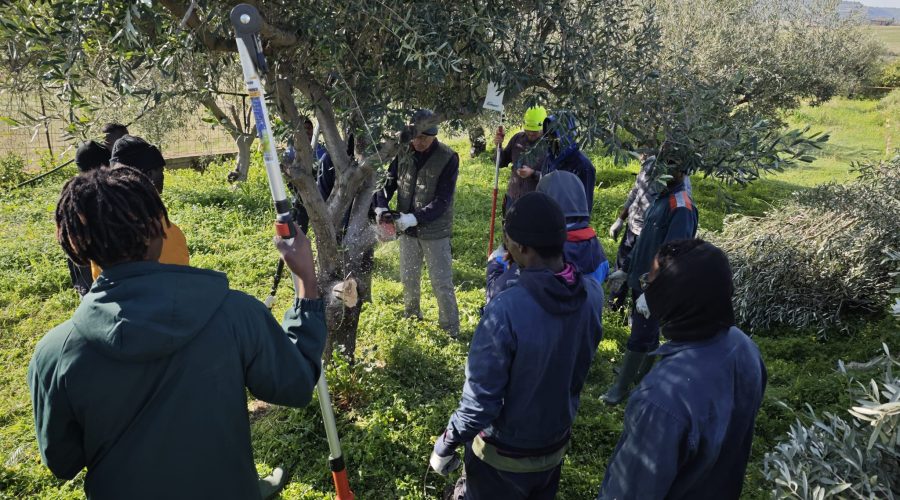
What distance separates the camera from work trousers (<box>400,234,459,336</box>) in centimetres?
569

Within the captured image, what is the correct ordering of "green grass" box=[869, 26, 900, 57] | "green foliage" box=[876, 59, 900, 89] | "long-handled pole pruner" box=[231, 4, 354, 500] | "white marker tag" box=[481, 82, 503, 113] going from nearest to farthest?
"long-handled pole pruner" box=[231, 4, 354, 500] < "white marker tag" box=[481, 82, 503, 113] < "green foliage" box=[876, 59, 900, 89] < "green grass" box=[869, 26, 900, 57]

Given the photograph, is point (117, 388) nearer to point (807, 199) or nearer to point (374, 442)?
point (374, 442)

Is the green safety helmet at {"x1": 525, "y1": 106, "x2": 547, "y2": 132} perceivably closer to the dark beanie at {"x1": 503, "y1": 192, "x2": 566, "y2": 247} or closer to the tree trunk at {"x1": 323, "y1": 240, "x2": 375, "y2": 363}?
the tree trunk at {"x1": 323, "y1": 240, "x2": 375, "y2": 363}

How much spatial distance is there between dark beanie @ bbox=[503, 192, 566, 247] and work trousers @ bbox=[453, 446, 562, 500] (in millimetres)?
1027

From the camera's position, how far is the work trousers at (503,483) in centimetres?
258

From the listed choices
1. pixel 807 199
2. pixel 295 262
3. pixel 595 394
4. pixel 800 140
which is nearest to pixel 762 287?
pixel 807 199

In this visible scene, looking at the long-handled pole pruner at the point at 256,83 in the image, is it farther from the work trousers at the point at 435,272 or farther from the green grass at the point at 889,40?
the green grass at the point at 889,40

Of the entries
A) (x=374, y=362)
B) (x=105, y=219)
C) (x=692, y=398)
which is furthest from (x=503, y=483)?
(x=374, y=362)

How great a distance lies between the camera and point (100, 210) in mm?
1673

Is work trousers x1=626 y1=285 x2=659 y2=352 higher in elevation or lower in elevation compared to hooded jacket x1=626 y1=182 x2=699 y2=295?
lower

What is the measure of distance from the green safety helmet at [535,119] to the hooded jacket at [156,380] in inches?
183

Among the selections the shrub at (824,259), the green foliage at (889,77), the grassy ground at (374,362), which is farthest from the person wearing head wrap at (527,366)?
the green foliage at (889,77)

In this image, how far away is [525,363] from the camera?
2.37m

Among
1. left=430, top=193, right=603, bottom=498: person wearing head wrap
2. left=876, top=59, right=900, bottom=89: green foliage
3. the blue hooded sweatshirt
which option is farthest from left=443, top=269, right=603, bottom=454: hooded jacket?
left=876, top=59, right=900, bottom=89: green foliage
